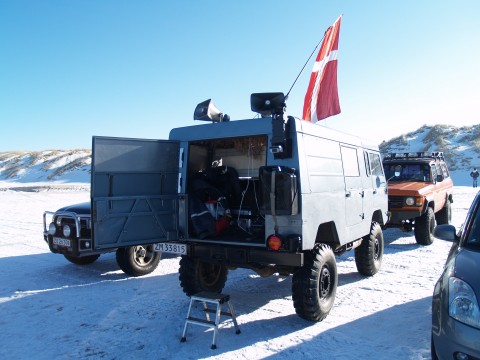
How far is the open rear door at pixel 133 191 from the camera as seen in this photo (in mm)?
4641

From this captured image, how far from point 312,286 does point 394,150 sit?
46.5 metres

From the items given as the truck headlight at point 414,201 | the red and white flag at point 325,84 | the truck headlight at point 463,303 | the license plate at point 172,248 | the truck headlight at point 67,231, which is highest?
the red and white flag at point 325,84

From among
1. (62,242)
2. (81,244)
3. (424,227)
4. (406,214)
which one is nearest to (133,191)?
(81,244)

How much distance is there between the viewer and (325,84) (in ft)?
31.5

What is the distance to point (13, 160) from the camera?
60.0 metres

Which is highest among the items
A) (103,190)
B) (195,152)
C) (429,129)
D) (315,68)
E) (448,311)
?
(429,129)

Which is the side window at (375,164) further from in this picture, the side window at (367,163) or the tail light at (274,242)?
the tail light at (274,242)

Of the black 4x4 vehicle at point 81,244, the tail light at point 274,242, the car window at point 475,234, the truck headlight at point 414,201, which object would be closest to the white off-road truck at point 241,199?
the tail light at point 274,242

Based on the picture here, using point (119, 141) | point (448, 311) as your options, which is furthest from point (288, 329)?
point (119, 141)

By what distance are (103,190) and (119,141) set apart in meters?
0.62

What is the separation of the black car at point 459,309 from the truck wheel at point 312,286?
140cm

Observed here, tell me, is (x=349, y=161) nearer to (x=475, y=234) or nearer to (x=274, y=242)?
(x=274, y=242)

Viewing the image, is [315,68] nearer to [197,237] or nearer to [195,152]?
[195,152]

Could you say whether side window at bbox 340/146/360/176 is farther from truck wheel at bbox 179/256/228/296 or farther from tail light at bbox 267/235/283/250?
truck wheel at bbox 179/256/228/296
